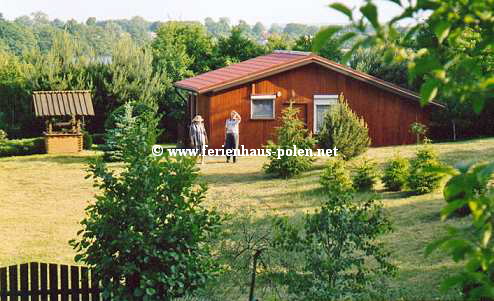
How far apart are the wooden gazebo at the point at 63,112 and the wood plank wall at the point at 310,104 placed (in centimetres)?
476

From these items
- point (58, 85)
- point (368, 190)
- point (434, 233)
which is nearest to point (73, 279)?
point (434, 233)

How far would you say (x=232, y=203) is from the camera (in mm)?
19125

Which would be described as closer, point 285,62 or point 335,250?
point 335,250

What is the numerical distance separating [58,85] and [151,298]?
77.7 ft

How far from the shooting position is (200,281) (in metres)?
9.01

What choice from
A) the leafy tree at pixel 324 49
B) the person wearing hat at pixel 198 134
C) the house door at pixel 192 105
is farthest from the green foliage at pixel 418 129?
the leafy tree at pixel 324 49

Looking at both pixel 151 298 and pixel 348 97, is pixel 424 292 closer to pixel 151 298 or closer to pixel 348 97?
pixel 151 298

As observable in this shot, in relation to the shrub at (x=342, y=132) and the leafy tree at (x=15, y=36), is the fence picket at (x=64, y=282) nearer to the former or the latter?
the shrub at (x=342, y=132)

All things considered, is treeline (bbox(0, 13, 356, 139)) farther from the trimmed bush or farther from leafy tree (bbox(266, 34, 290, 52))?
leafy tree (bbox(266, 34, 290, 52))

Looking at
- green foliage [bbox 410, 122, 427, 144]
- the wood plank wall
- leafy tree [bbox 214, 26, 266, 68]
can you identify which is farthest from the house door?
leafy tree [bbox 214, 26, 266, 68]

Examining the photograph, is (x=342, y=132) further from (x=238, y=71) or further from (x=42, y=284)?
(x=42, y=284)

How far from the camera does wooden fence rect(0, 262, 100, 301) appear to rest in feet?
32.4

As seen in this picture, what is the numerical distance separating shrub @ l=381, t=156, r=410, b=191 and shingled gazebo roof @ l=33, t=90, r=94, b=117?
44.7 feet

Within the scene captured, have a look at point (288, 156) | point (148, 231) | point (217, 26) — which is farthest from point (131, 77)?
point (217, 26)
